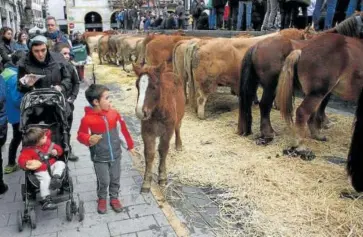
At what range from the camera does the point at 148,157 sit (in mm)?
4422

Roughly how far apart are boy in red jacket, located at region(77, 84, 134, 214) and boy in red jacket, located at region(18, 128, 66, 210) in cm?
37

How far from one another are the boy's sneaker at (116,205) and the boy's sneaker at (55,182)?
66 centimetres

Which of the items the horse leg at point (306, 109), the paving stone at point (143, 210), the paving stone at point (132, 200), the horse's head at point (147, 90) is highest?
the horse's head at point (147, 90)

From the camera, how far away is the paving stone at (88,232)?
11.5 feet

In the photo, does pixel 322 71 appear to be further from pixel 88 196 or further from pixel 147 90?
pixel 88 196

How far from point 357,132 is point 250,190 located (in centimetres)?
140

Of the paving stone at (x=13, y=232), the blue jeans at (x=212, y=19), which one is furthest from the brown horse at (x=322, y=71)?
the blue jeans at (x=212, y=19)

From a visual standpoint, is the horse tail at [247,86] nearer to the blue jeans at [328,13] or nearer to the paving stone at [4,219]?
the blue jeans at [328,13]

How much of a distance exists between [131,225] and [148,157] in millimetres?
992

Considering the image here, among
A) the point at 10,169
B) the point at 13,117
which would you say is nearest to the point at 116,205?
the point at 10,169

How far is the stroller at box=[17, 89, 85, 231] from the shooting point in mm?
3586

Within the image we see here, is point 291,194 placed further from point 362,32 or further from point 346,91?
point 362,32

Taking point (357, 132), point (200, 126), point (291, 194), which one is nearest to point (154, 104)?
point (291, 194)

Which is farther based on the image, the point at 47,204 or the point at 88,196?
the point at 88,196
